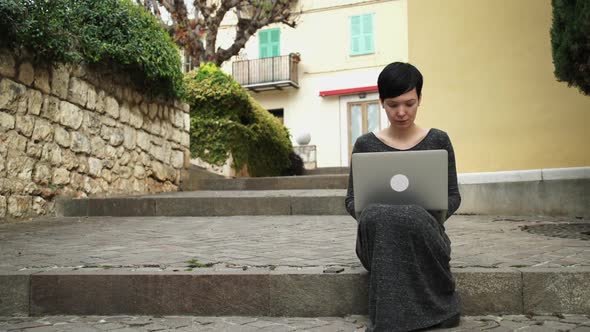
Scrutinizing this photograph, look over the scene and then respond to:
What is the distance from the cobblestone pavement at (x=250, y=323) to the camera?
2105 millimetres

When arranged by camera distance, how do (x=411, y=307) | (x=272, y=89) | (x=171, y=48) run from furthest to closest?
(x=272, y=89), (x=171, y=48), (x=411, y=307)

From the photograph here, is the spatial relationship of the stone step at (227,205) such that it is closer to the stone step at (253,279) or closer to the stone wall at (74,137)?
the stone wall at (74,137)

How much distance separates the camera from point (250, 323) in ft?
7.39

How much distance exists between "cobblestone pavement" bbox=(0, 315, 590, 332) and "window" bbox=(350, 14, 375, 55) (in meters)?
16.4

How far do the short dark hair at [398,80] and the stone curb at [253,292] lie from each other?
92 centimetres

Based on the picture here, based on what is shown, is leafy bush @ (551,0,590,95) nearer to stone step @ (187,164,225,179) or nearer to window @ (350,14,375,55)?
stone step @ (187,164,225,179)

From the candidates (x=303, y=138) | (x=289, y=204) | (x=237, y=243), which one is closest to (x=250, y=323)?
(x=237, y=243)

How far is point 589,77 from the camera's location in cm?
372

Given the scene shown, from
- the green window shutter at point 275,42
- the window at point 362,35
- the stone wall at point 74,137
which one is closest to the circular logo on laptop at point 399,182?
the stone wall at point 74,137

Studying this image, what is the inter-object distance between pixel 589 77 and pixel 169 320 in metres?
3.56

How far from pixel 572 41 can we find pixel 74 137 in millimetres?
5117

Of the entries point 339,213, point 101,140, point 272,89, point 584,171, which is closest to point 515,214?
point 584,171

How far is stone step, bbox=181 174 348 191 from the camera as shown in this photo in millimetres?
7633

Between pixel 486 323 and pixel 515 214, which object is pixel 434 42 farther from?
pixel 486 323
